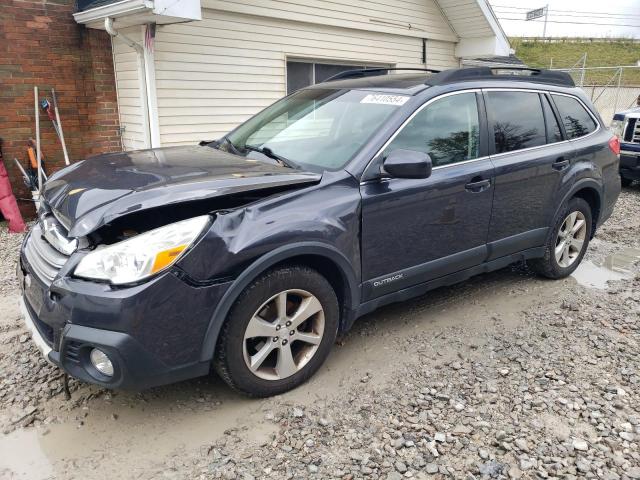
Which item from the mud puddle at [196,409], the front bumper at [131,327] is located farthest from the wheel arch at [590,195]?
the front bumper at [131,327]

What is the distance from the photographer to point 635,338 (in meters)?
3.82

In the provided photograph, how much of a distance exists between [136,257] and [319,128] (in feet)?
5.61

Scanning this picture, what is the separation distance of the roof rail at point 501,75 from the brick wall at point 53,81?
5355mm

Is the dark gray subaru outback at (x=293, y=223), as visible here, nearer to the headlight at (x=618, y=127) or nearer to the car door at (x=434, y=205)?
the car door at (x=434, y=205)

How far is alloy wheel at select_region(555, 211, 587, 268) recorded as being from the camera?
4758 mm

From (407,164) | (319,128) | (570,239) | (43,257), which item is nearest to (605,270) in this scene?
(570,239)

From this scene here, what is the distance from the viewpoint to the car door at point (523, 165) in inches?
156

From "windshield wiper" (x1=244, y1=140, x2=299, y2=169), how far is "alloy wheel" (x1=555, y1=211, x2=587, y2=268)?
269 cm

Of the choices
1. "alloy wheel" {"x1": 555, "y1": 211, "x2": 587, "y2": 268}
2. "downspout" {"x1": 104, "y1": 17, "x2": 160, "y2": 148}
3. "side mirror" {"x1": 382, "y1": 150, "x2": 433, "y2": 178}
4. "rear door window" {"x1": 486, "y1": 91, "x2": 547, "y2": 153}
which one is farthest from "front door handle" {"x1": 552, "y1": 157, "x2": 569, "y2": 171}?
"downspout" {"x1": 104, "y1": 17, "x2": 160, "y2": 148}

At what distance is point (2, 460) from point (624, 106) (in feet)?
72.8

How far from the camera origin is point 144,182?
2814 millimetres

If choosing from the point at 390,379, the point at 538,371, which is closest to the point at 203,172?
the point at 390,379

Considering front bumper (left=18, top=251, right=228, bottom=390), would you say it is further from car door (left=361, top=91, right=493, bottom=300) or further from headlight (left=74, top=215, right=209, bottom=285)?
car door (left=361, top=91, right=493, bottom=300)

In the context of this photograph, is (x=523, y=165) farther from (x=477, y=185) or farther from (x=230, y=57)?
(x=230, y=57)
